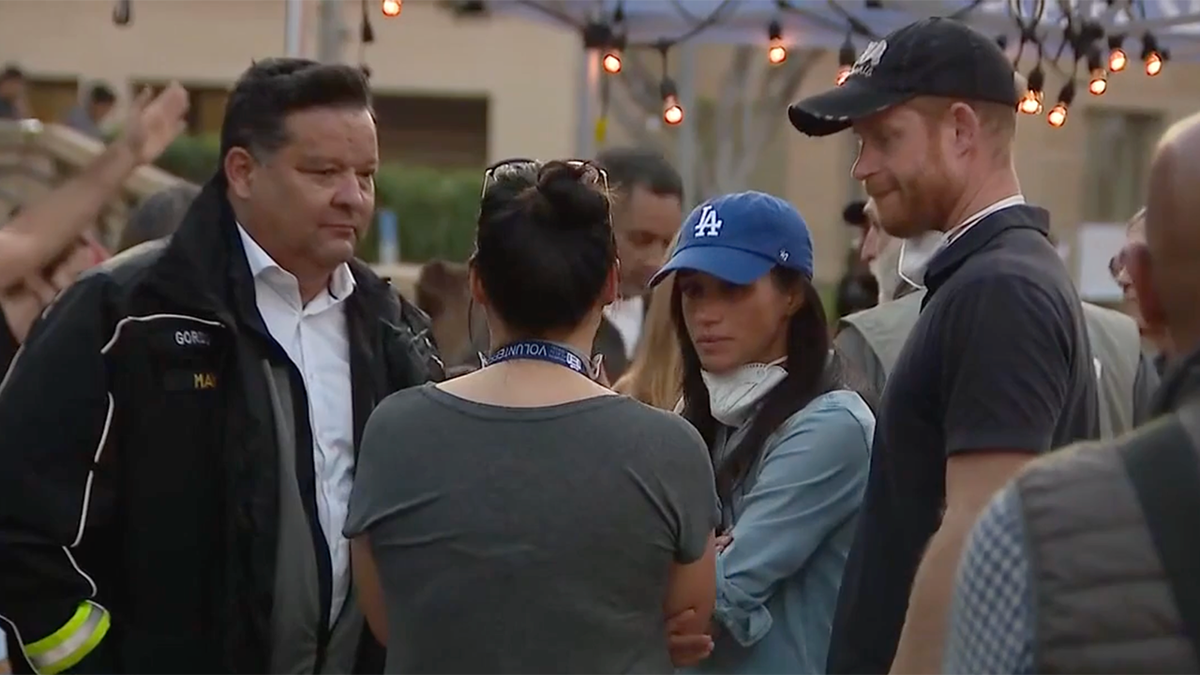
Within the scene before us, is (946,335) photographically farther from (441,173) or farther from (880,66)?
(441,173)

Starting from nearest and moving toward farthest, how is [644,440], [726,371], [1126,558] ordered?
[1126,558] → [644,440] → [726,371]

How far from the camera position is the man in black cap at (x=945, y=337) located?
2.78 metres

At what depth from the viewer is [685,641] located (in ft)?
9.62

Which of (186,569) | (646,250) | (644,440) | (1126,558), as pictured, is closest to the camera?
(1126,558)

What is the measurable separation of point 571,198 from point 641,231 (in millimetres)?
2905

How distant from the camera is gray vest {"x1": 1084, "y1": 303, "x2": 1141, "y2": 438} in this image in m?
4.85

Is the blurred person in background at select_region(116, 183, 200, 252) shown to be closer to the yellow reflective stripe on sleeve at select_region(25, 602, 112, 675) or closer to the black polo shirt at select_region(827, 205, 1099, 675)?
the yellow reflective stripe on sleeve at select_region(25, 602, 112, 675)

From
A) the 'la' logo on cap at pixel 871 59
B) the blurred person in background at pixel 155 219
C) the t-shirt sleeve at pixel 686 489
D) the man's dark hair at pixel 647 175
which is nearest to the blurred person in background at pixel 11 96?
the blurred person in background at pixel 155 219

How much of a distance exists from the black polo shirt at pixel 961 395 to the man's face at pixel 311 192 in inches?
45.0

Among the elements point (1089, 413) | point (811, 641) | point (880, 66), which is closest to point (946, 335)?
point (1089, 413)

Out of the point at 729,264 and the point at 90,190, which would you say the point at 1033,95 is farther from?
the point at 90,190

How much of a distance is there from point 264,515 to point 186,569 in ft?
0.62

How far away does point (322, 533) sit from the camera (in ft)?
11.2

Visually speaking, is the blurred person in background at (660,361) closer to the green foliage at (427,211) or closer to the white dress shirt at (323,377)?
the white dress shirt at (323,377)
